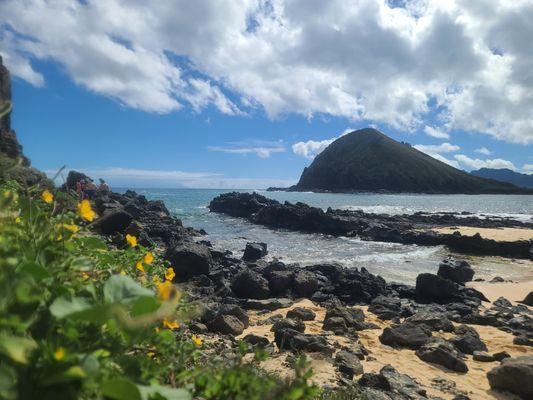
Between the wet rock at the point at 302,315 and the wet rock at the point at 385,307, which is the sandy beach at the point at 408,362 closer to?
the wet rock at the point at 302,315

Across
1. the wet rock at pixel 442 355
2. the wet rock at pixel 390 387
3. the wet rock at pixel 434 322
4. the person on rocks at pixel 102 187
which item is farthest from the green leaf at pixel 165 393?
the wet rock at pixel 434 322

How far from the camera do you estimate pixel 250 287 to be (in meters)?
14.3

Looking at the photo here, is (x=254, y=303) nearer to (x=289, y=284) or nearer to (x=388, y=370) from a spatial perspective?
(x=289, y=284)

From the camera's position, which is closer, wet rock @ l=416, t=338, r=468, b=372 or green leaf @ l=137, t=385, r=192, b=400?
green leaf @ l=137, t=385, r=192, b=400

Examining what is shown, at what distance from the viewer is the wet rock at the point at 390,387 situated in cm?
617

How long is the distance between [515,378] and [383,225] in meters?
35.1

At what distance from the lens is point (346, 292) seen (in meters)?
16.0

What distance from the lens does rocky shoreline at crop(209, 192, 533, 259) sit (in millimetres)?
32281

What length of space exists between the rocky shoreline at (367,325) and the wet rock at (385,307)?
4 cm

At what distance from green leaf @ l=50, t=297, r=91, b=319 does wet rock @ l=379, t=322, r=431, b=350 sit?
31.1ft

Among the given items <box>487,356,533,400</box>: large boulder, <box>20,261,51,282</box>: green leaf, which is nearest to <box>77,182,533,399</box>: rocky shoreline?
<box>487,356,533,400</box>: large boulder

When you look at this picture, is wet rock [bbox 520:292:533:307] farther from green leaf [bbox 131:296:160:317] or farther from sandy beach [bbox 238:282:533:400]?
green leaf [bbox 131:296:160:317]

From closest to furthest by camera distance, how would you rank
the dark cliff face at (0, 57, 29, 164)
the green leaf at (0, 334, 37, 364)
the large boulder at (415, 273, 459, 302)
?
1. the green leaf at (0, 334, 37, 364)
2. the large boulder at (415, 273, 459, 302)
3. the dark cliff face at (0, 57, 29, 164)

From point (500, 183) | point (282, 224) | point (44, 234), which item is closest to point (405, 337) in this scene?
point (44, 234)
